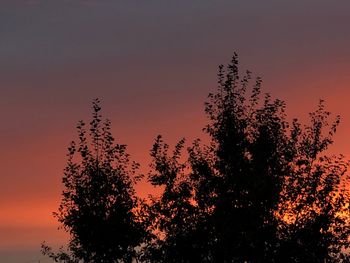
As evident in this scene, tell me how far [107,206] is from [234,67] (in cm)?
2143

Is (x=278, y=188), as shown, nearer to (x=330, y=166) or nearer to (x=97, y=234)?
(x=330, y=166)

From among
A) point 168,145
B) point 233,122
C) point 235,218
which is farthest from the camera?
point 168,145

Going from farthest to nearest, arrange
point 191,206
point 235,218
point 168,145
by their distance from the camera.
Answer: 1. point 168,145
2. point 191,206
3. point 235,218

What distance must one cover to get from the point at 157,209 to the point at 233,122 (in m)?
12.9

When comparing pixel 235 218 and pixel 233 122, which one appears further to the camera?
pixel 233 122

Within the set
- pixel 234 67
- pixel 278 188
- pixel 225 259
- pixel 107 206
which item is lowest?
pixel 225 259

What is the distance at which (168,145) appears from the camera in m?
72.4

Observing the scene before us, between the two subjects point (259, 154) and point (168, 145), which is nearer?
point (259, 154)

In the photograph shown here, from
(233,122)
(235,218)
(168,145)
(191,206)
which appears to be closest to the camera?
(235,218)

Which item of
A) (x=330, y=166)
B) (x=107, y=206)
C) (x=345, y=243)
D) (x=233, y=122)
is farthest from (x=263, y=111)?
(x=107, y=206)

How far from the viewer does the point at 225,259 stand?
190ft

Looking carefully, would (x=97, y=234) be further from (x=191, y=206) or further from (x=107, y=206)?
(x=191, y=206)

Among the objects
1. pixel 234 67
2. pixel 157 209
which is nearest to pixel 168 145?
pixel 157 209

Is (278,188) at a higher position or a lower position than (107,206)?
lower
